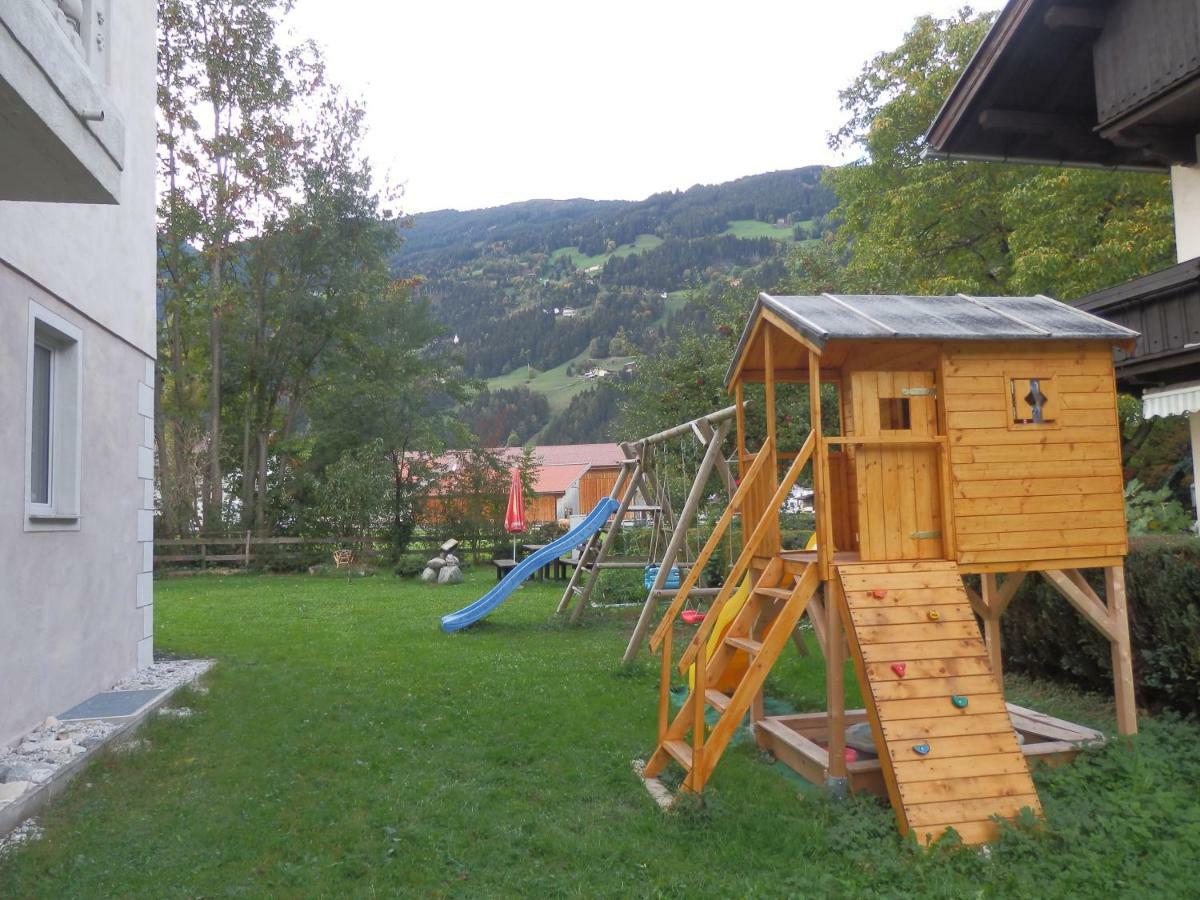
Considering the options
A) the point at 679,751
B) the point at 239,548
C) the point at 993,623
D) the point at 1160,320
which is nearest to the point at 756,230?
the point at 239,548

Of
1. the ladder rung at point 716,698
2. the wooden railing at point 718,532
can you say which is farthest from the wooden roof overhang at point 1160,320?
the ladder rung at point 716,698

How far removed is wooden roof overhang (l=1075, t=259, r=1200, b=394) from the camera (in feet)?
25.0

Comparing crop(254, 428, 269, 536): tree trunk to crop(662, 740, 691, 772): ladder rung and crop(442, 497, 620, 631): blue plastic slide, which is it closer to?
crop(442, 497, 620, 631): blue plastic slide

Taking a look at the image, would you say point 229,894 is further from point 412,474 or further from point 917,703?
point 412,474

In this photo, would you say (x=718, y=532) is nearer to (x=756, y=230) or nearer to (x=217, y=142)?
(x=217, y=142)

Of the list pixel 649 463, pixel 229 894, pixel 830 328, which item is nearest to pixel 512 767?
pixel 229 894

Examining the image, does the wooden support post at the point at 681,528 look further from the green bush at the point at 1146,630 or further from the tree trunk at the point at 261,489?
the tree trunk at the point at 261,489

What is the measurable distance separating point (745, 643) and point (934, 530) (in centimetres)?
152

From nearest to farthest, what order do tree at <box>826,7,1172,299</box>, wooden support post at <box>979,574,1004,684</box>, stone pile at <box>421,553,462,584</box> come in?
wooden support post at <box>979,574,1004,684</box> < tree at <box>826,7,1172,299</box> < stone pile at <box>421,553,462,584</box>

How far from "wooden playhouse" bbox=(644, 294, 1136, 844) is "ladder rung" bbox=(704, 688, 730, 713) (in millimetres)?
33

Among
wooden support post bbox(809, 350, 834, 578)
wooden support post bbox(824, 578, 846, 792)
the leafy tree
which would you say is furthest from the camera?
the leafy tree

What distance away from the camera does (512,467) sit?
27.5m

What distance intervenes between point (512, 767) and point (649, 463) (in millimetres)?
6782

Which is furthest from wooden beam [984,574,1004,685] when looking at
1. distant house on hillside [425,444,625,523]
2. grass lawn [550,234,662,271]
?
grass lawn [550,234,662,271]
